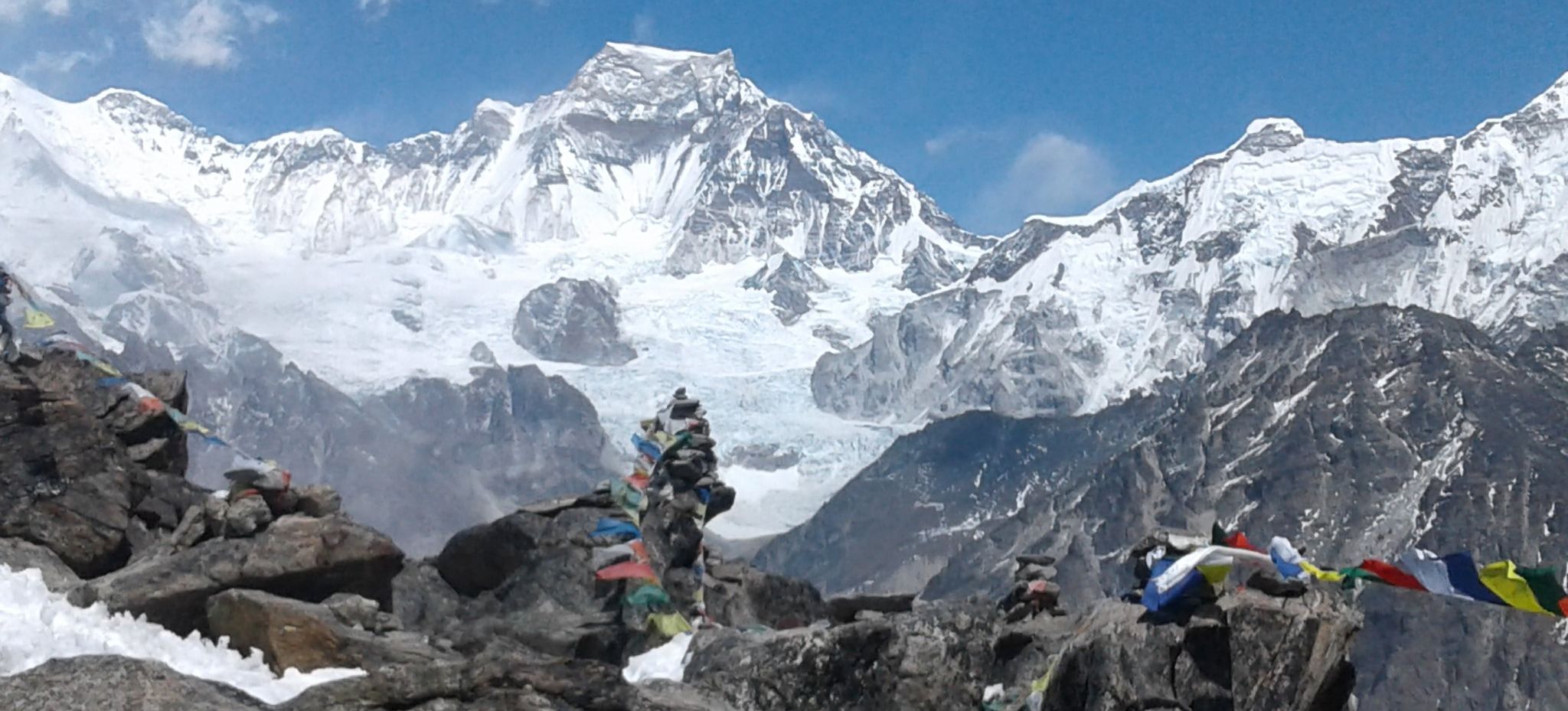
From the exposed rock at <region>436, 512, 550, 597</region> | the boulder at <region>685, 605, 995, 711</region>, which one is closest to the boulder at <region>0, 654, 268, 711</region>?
the boulder at <region>685, 605, 995, 711</region>

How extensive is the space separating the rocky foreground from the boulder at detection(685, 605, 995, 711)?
34mm

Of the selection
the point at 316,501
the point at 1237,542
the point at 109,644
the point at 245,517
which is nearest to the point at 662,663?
the point at 245,517

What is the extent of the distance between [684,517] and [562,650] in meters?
11.0

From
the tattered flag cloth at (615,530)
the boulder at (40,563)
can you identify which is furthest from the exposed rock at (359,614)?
the tattered flag cloth at (615,530)

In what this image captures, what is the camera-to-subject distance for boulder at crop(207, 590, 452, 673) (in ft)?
71.4

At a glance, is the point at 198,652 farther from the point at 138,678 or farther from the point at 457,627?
the point at 457,627

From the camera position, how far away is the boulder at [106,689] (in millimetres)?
17250

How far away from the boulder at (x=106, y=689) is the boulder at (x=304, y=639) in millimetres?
3399

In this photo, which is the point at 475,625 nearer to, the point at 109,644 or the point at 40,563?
the point at 40,563

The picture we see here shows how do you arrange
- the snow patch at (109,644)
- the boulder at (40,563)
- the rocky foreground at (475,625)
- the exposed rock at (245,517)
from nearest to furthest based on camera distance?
1. the rocky foreground at (475,625)
2. the snow patch at (109,644)
3. the boulder at (40,563)
4. the exposed rock at (245,517)

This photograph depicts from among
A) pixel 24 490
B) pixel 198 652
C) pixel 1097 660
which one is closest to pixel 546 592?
pixel 24 490

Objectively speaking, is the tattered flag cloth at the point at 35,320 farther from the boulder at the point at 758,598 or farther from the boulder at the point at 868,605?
the boulder at the point at 868,605

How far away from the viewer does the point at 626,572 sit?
3438 cm

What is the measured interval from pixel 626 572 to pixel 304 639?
42.0 feet
